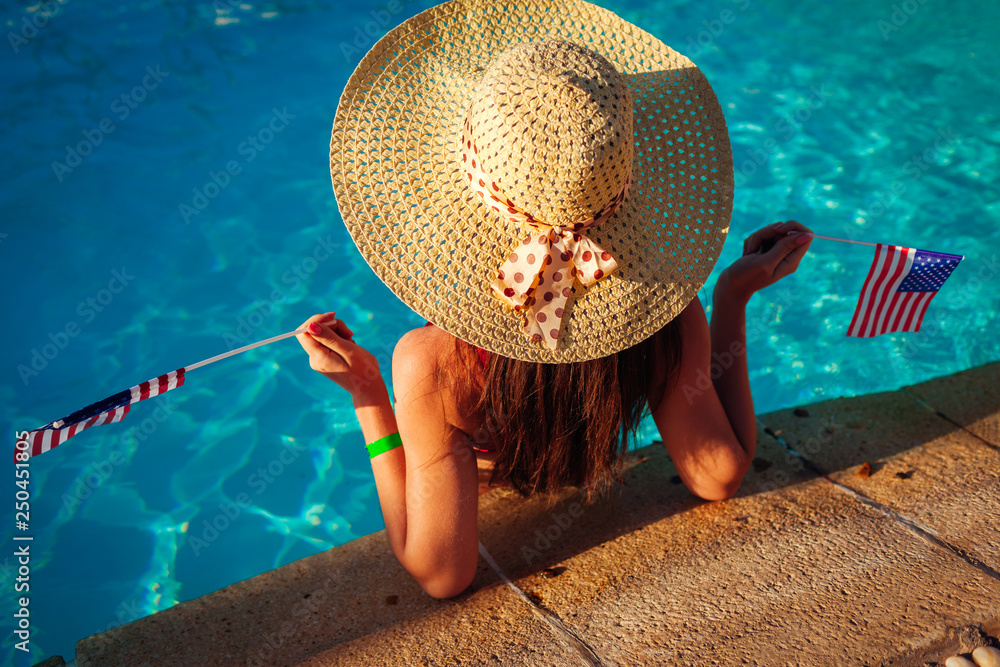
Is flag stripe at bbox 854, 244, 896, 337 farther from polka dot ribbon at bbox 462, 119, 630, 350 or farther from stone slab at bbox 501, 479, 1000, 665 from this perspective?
polka dot ribbon at bbox 462, 119, 630, 350

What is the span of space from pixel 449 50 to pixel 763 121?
13.5 ft

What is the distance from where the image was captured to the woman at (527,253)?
5.00ft

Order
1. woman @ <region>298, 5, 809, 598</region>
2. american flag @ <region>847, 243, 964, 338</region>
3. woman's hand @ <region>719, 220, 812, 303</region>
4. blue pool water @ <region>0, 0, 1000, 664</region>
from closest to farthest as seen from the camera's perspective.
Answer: woman @ <region>298, 5, 809, 598</region>
woman's hand @ <region>719, 220, 812, 303</region>
american flag @ <region>847, 243, 964, 338</region>
blue pool water @ <region>0, 0, 1000, 664</region>

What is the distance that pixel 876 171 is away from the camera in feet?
16.6

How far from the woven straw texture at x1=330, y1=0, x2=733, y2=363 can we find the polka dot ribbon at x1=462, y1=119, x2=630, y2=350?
39mm

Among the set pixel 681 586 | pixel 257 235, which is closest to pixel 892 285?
pixel 681 586

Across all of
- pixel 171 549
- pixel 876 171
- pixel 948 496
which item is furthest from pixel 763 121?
pixel 171 549

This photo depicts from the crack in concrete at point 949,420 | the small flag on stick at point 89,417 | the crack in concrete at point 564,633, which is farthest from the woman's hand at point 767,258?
the small flag on stick at point 89,417

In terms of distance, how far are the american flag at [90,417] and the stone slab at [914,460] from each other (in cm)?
220

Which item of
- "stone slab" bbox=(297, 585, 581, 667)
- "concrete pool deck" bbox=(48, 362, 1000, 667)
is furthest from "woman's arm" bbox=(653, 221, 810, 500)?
"stone slab" bbox=(297, 585, 581, 667)

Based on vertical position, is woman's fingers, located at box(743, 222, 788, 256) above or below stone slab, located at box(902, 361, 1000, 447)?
above

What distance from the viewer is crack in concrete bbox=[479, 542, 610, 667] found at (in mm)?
1890

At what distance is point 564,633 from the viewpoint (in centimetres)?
197

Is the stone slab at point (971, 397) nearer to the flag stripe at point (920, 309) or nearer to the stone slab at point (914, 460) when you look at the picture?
the stone slab at point (914, 460)
